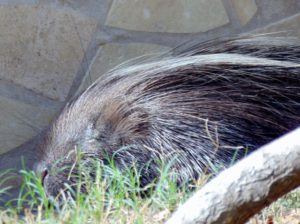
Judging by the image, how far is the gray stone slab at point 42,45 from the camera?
3.65 metres

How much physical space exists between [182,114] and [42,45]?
1.09 metres

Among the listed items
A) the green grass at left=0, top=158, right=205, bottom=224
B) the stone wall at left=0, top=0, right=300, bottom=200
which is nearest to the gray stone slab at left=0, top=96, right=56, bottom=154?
the stone wall at left=0, top=0, right=300, bottom=200

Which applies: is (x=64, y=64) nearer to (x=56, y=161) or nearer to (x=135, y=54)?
(x=135, y=54)

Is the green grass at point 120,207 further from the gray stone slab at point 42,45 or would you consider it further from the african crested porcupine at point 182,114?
the gray stone slab at point 42,45

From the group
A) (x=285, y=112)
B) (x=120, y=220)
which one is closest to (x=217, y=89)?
(x=285, y=112)

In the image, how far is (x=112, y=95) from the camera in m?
2.96

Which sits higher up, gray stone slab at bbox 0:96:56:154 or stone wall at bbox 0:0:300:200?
stone wall at bbox 0:0:300:200

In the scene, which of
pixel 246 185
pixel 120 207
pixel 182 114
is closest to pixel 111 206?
pixel 120 207

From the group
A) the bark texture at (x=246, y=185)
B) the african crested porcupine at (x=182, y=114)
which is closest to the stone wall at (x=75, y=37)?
the african crested porcupine at (x=182, y=114)

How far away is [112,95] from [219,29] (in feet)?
3.10

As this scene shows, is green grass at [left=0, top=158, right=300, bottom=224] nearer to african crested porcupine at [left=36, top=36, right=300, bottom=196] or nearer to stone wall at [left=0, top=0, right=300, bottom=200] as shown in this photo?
african crested porcupine at [left=36, top=36, right=300, bottom=196]

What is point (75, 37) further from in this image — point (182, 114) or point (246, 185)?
point (246, 185)

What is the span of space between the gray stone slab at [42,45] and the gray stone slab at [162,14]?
13 cm

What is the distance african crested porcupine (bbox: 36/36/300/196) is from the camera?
109 inches
